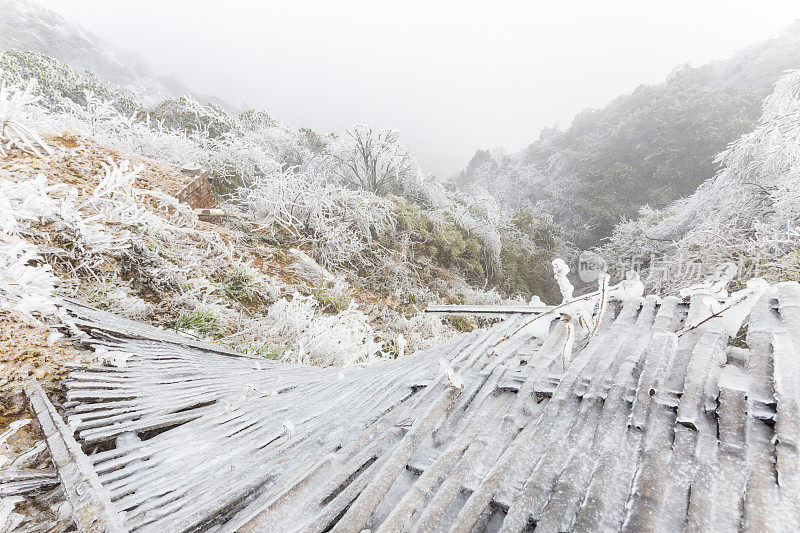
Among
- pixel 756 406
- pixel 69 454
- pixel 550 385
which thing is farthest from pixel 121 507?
pixel 756 406

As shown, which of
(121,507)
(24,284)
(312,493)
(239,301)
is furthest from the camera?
(239,301)

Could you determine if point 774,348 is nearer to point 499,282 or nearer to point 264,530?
point 264,530

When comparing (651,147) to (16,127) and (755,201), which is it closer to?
(755,201)

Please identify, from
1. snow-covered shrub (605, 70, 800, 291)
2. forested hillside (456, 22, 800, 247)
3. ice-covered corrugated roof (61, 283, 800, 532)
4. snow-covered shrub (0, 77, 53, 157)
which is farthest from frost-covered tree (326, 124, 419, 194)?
ice-covered corrugated roof (61, 283, 800, 532)

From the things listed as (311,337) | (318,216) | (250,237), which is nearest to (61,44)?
(318,216)

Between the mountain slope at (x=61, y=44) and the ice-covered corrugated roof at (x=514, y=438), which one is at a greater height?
the mountain slope at (x=61, y=44)

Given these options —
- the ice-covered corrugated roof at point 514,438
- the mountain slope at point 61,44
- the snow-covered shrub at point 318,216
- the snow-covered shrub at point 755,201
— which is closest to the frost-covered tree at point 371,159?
the snow-covered shrub at point 318,216

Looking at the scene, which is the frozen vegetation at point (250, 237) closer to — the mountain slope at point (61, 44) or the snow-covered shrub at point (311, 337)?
the snow-covered shrub at point (311, 337)

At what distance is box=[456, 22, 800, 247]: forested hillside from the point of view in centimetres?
1842

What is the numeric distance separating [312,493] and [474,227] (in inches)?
446

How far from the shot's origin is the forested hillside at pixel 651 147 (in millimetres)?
18422

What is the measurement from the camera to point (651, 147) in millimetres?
20812

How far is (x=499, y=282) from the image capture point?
38.1ft

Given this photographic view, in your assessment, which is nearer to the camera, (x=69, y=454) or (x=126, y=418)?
(x=69, y=454)
